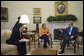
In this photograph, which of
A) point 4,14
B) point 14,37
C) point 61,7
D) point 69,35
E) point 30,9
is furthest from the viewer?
point 61,7

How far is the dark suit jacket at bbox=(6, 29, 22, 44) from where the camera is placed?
63.9 inches

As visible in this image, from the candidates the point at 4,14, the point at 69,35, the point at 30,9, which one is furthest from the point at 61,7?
the point at 4,14

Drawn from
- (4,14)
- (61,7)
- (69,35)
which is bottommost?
(69,35)

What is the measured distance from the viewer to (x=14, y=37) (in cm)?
165

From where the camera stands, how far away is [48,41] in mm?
2320

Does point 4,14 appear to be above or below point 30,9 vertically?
below

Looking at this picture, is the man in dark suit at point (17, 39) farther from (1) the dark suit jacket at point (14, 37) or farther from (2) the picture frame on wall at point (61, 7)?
(2) the picture frame on wall at point (61, 7)

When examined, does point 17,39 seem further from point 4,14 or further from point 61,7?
point 61,7

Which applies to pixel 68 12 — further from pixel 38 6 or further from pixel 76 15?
pixel 38 6

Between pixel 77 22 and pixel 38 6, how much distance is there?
0.88 m

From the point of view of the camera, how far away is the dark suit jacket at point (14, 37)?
5.33 feet

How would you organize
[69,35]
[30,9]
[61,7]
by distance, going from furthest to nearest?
[61,7] < [69,35] < [30,9]

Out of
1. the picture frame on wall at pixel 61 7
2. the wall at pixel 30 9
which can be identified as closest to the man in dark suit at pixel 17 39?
the wall at pixel 30 9

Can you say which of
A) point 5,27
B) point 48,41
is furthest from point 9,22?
point 48,41
